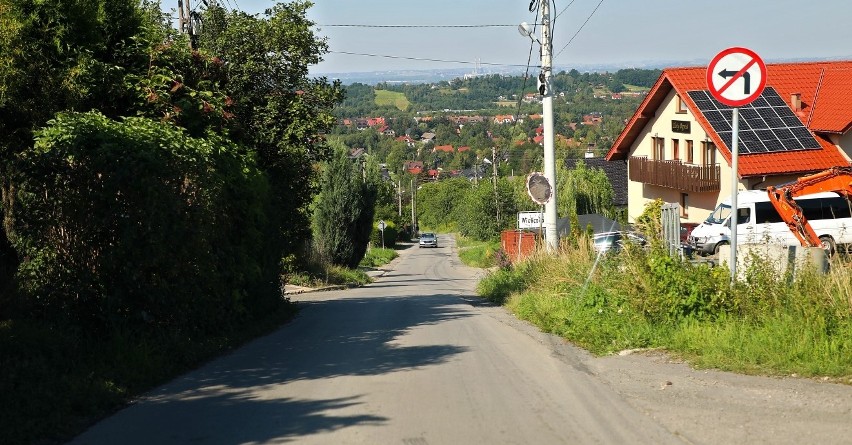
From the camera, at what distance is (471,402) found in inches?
320

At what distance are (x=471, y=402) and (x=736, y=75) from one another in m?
5.15

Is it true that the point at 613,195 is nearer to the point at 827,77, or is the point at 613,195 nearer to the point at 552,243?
the point at 827,77

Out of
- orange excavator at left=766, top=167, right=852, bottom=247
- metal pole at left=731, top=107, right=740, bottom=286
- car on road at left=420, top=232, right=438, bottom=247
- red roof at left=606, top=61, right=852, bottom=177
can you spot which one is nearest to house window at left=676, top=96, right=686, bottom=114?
red roof at left=606, top=61, right=852, bottom=177

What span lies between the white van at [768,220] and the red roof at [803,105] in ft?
15.8

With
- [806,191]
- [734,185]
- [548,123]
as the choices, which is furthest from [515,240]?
[734,185]

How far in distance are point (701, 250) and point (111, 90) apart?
2121 centimetres

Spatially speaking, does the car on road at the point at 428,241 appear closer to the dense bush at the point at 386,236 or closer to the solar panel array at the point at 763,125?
the dense bush at the point at 386,236

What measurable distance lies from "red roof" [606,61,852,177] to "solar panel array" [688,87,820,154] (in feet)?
0.80

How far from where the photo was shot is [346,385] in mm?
9102

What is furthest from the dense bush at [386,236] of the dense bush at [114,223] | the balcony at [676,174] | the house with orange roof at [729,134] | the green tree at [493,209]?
the dense bush at [114,223]

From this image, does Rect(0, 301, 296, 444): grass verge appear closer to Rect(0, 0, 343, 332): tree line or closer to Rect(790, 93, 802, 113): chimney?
Rect(0, 0, 343, 332): tree line

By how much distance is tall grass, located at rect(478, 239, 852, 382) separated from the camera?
29.5 feet

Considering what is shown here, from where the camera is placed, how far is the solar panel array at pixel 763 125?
113 feet

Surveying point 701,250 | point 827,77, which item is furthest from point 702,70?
point 701,250
